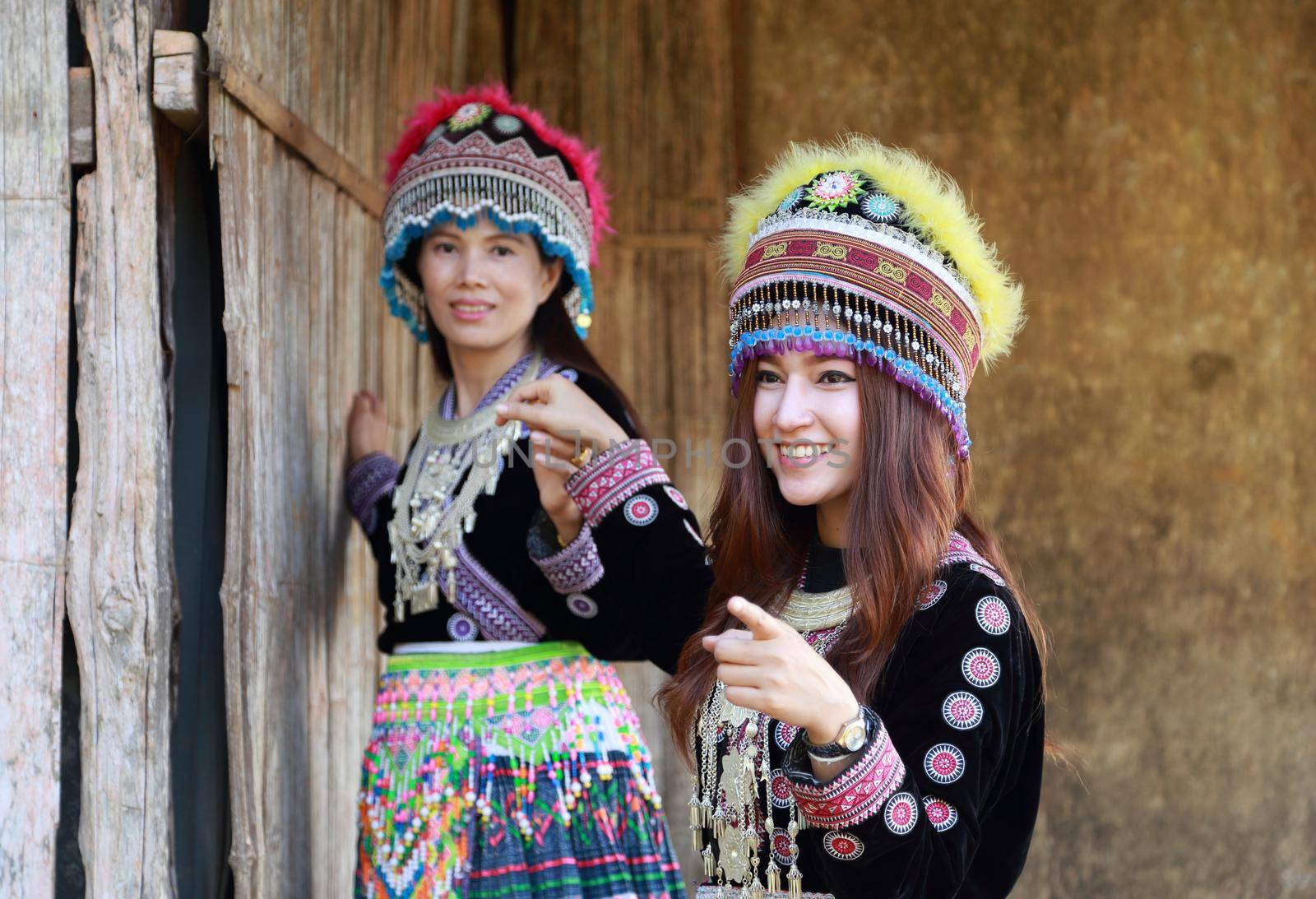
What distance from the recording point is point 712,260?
4352mm

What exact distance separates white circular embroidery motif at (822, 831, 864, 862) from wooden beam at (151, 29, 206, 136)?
1.81 meters

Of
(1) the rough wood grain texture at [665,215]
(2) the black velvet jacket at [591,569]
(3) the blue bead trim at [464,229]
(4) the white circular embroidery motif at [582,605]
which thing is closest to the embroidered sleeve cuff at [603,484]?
(2) the black velvet jacket at [591,569]

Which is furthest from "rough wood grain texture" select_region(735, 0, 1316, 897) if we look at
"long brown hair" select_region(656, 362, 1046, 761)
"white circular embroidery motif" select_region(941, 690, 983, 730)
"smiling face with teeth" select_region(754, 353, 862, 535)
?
"white circular embroidery motif" select_region(941, 690, 983, 730)

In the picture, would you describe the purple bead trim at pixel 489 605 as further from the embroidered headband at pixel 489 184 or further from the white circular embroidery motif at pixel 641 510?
the embroidered headband at pixel 489 184

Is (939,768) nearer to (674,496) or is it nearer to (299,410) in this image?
(674,496)

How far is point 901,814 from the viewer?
5.76 feet

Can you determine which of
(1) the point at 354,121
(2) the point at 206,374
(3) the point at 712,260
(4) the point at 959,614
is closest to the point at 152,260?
(2) the point at 206,374

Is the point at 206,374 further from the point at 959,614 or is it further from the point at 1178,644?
the point at 1178,644

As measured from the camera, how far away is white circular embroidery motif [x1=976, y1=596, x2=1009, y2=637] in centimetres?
190

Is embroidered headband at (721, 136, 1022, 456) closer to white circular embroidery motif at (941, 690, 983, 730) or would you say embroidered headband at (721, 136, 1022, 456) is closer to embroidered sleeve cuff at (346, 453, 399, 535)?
white circular embroidery motif at (941, 690, 983, 730)

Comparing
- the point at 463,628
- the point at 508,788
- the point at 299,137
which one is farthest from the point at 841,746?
the point at 299,137

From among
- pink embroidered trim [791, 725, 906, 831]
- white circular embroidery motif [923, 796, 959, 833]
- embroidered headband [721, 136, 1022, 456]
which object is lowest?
white circular embroidery motif [923, 796, 959, 833]

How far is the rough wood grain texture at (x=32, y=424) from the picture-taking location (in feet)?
8.49

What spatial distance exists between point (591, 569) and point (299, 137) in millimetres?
1201
